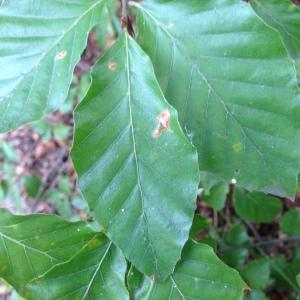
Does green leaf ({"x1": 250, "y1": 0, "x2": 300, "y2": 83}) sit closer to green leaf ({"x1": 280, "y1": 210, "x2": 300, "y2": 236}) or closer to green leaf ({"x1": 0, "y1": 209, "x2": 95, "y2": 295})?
green leaf ({"x1": 0, "y1": 209, "x2": 95, "y2": 295})

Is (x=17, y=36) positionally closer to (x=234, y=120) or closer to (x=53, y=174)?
(x=234, y=120)

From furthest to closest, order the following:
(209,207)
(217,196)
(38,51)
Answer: (209,207) → (217,196) → (38,51)

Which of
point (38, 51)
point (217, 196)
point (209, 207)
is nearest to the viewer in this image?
point (38, 51)

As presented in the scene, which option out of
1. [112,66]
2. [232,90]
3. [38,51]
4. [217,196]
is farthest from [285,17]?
[217,196]

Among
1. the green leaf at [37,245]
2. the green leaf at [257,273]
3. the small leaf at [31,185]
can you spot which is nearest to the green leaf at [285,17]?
the green leaf at [37,245]

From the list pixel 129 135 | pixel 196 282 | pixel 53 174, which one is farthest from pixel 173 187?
pixel 53 174

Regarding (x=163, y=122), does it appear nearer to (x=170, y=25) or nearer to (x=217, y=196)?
(x=170, y=25)

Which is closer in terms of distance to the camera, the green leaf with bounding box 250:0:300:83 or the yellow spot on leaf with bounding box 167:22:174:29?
the yellow spot on leaf with bounding box 167:22:174:29

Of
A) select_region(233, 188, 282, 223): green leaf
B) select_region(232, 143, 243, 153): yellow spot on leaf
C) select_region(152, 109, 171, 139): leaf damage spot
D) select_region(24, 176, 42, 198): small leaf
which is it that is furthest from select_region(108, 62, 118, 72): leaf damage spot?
select_region(24, 176, 42, 198): small leaf
